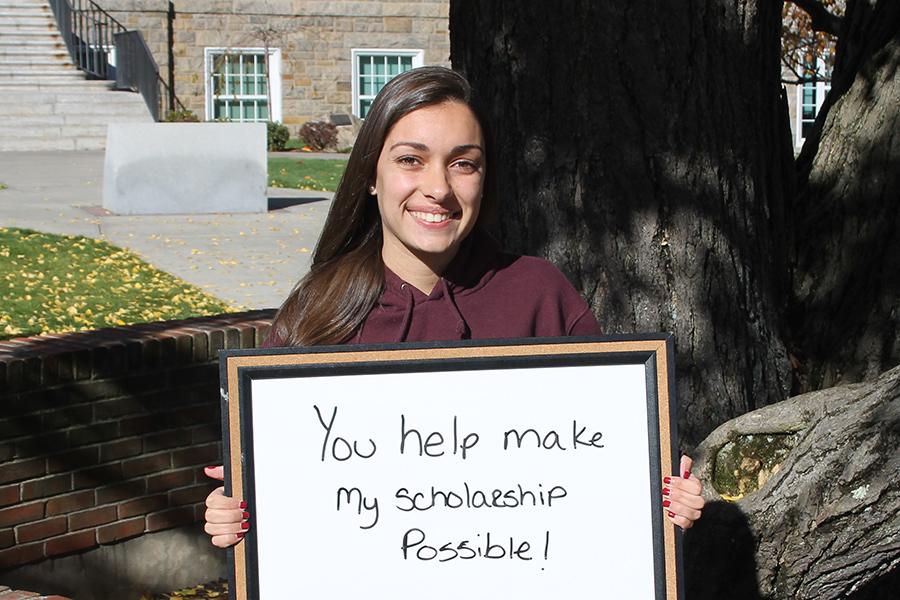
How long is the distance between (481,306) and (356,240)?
0.37 meters

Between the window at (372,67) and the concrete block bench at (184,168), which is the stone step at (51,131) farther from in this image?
the concrete block bench at (184,168)

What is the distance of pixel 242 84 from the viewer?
29.3 m

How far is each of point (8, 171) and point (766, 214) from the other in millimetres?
15870

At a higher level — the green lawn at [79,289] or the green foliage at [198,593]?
the green lawn at [79,289]

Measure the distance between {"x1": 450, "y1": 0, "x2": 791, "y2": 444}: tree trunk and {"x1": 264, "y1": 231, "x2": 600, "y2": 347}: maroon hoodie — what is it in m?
1.26

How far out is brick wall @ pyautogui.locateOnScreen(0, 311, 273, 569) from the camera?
15.5 feet

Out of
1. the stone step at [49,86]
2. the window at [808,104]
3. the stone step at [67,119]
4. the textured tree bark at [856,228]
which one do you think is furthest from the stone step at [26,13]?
the textured tree bark at [856,228]

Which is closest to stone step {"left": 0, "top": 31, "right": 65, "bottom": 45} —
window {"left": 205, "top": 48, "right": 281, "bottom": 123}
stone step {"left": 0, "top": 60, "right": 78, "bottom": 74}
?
stone step {"left": 0, "top": 60, "right": 78, "bottom": 74}

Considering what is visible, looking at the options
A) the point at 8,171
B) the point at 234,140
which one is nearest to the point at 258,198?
the point at 234,140

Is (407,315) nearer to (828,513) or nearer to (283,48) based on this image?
(828,513)

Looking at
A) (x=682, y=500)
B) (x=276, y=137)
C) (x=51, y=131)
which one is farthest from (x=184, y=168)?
(x=682, y=500)

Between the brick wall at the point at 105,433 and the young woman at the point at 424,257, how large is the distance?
2.47 m

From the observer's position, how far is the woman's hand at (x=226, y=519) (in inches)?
85.5

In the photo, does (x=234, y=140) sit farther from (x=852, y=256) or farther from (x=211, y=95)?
(x=211, y=95)
